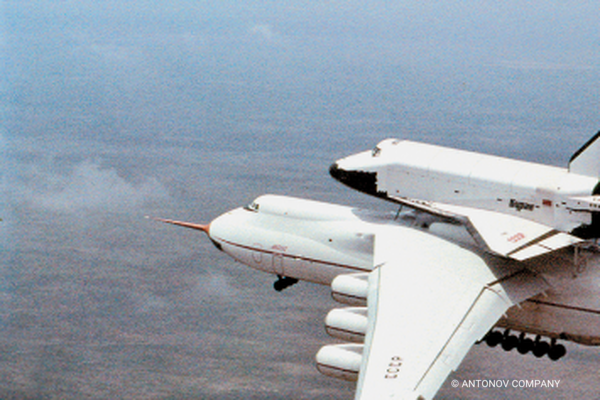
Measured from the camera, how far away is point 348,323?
4456 cm

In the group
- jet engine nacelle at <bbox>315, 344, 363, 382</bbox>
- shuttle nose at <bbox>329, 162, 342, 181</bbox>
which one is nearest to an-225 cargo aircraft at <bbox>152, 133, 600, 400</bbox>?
jet engine nacelle at <bbox>315, 344, 363, 382</bbox>

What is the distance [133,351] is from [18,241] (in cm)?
5001

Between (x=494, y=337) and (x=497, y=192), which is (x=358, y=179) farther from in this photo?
(x=494, y=337)

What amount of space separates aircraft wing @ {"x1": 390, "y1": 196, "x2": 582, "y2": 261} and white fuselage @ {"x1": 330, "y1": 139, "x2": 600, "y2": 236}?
67 cm

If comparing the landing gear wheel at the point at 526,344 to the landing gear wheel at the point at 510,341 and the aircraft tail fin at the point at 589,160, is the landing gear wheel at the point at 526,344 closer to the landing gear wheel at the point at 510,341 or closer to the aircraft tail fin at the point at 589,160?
the landing gear wheel at the point at 510,341

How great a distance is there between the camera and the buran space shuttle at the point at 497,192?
5212cm

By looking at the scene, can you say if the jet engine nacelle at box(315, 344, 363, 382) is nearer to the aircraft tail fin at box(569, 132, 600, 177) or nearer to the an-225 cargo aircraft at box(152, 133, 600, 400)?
the an-225 cargo aircraft at box(152, 133, 600, 400)

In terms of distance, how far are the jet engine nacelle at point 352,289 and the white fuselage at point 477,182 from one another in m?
9.57

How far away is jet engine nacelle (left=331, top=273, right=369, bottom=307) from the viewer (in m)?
48.9

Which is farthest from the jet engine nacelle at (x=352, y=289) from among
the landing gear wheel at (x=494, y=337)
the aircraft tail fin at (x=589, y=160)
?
the aircraft tail fin at (x=589, y=160)

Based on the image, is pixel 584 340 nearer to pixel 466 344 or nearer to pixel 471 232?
pixel 471 232

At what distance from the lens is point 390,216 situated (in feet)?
190

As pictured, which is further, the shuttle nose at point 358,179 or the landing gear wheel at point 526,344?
the shuttle nose at point 358,179

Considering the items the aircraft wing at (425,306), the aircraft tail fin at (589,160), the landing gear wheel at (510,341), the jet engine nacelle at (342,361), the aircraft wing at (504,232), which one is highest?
the aircraft tail fin at (589,160)
